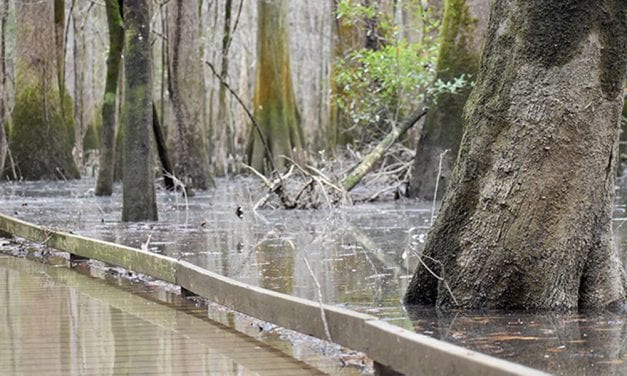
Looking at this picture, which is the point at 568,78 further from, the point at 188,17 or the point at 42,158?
the point at 42,158

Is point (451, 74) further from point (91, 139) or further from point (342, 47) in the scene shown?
point (91, 139)

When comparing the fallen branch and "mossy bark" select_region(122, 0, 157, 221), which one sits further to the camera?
the fallen branch

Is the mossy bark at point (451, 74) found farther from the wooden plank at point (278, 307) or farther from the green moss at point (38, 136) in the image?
the green moss at point (38, 136)

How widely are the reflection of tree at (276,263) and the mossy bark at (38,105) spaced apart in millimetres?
15536

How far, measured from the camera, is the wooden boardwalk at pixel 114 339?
5.67 meters

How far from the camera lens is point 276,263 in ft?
32.8

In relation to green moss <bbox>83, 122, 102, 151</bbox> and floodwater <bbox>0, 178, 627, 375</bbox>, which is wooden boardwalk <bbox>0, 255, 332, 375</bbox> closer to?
floodwater <bbox>0, 178, 627, 375</bbox>

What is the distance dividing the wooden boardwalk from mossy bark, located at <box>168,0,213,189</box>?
1411cm

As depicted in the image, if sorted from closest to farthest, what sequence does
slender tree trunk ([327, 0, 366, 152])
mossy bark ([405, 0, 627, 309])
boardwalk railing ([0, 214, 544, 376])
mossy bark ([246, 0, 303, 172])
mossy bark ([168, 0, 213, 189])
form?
boardwalk railing ([0, 214, 544, 376]) → mossy bark ([405, 0, 627, 309]) → mossy bark ([168, 0, 213, 189]) → mossy bark ([246, 0, 303, 172]) → slender tree trunk ([327, 0, 366, 152])

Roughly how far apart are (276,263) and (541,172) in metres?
3.55

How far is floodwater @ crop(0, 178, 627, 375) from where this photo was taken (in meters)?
5.93

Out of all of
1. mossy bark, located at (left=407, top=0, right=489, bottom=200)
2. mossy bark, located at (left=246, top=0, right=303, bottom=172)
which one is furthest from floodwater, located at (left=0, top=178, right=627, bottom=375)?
mossy bark, located at (left=246, top=0, right=303, bottom=172)

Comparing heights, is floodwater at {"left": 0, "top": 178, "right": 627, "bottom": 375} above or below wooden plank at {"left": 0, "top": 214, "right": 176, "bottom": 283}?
below

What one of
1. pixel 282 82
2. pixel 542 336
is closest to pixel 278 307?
pixel 542 336
